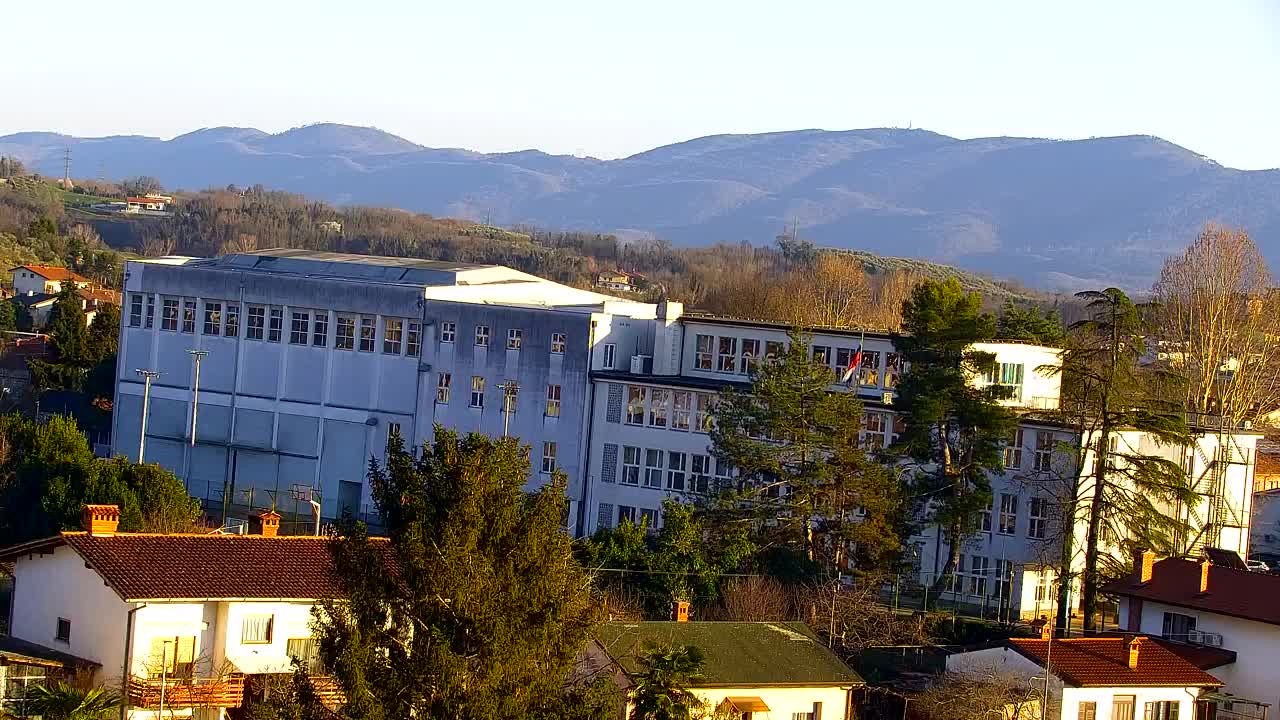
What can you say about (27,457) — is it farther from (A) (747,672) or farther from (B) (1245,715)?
(B) (1245,715)

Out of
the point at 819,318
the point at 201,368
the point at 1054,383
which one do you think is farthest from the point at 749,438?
the point at 819,318

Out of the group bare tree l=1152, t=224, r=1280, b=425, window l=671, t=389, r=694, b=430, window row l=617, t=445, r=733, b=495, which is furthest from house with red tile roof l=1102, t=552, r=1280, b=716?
bare tree l=1152, t=224, r=1280, b=425

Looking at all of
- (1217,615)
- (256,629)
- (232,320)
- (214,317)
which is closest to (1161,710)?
(1217,615)

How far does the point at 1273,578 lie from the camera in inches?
1564

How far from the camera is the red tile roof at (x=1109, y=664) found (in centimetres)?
3472

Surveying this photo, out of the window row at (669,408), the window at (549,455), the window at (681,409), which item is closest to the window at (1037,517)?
the window row at (669,408)

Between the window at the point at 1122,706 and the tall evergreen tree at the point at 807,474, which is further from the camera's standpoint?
the tall evergreen tree at the point at 807,474

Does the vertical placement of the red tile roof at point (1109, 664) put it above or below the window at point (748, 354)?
below

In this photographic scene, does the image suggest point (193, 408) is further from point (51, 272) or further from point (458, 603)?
point (51, 272)

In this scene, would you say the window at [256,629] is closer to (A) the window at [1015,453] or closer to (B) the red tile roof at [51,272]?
(A) the window at [1015,453]

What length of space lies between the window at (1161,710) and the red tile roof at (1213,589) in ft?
10.8

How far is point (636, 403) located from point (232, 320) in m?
17.2

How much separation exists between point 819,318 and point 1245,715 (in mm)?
49173

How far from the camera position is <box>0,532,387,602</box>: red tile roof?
29.9 m
